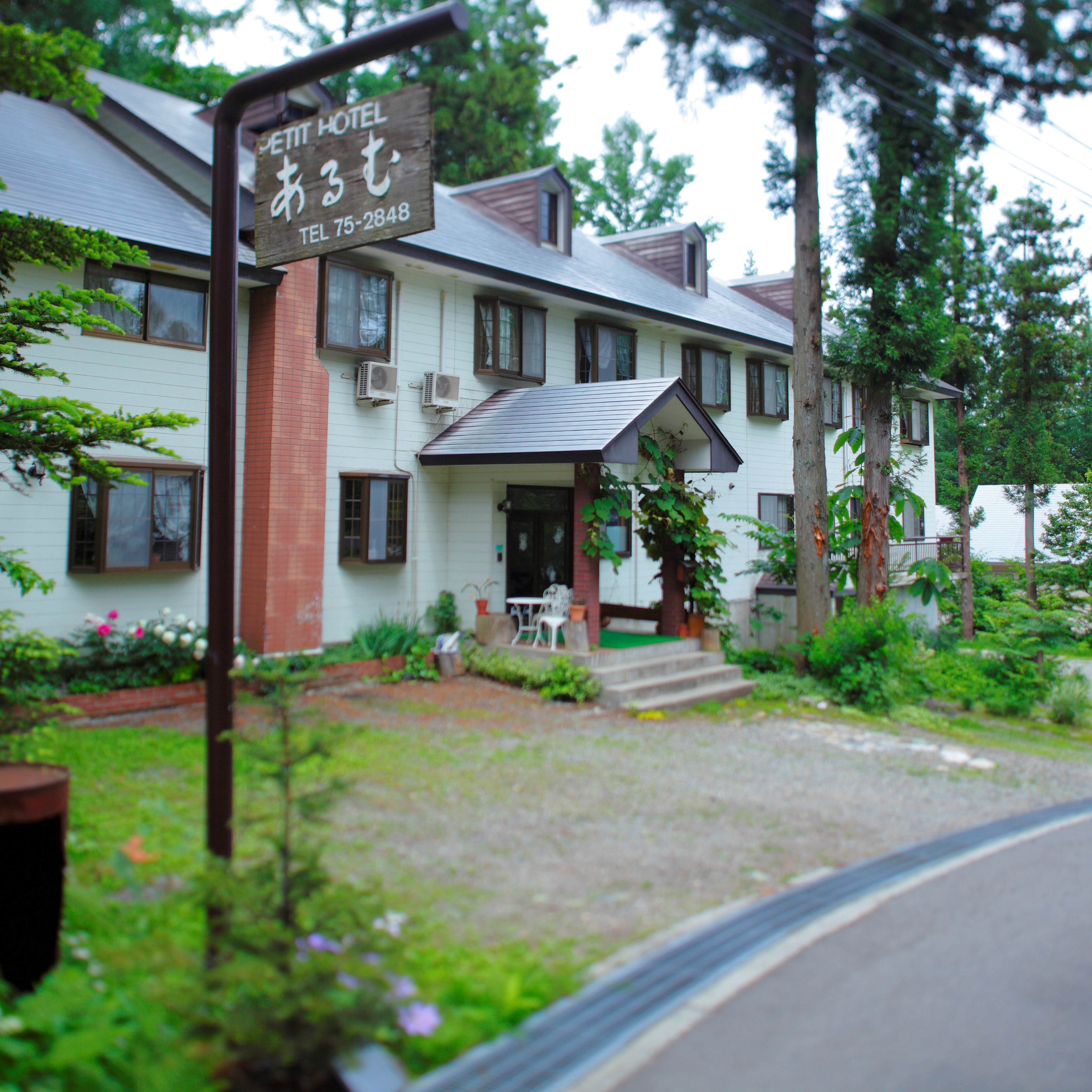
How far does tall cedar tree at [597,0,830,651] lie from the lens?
1341 centimetres

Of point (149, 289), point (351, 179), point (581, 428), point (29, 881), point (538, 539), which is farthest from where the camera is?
point (538, 539)

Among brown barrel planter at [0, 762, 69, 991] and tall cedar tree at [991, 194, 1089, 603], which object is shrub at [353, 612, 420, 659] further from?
tall cedar tree at [991, 194, 1089, 603]

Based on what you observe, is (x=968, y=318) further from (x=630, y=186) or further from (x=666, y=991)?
(x=666, y=991)

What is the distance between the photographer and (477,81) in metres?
29.7

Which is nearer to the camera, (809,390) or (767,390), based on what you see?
(809,390)

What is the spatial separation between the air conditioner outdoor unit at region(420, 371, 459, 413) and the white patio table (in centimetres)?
320

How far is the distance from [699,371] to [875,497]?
5373 millimetres

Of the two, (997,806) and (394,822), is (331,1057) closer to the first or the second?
(394,822)

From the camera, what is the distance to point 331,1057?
3.33 m

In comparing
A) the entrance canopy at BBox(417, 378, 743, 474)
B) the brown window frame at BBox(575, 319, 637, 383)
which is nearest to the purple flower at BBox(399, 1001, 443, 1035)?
the entrance canopy at BBox(417, 378, 743, 474)

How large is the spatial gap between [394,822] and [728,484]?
47.9 ft

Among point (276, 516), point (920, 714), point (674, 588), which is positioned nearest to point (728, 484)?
point (674, 588)

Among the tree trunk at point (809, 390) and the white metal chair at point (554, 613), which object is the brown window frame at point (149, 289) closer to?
the white metal chair at point (554, 613)

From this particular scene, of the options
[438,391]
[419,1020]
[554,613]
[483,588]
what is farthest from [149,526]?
[419,1020]
